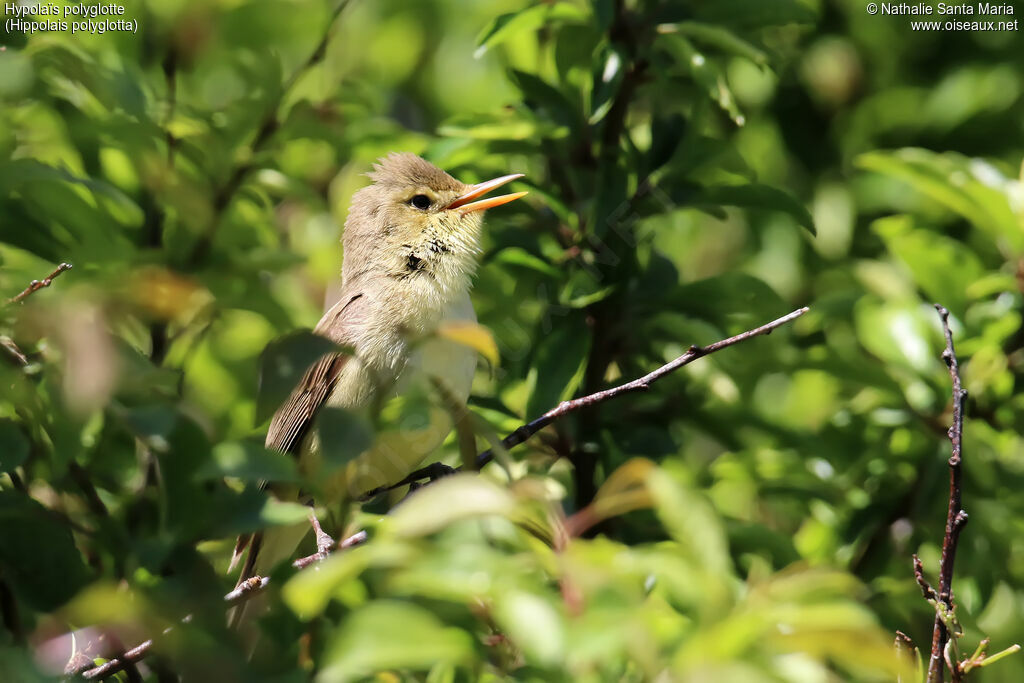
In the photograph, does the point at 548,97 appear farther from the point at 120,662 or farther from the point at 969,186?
the point at 120,662

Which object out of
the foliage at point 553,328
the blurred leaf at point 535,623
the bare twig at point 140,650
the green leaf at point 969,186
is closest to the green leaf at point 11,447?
the foliage at point 553,328

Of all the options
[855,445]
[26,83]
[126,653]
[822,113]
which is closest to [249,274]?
[26,83]

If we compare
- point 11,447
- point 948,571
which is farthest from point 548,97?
point 11,447

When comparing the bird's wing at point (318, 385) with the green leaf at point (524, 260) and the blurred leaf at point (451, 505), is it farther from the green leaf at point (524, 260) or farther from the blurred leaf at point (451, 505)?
the blurred leaf at point (451, 505)

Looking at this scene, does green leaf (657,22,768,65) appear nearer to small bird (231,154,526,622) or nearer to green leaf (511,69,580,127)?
green leaf (511,69,580,127)

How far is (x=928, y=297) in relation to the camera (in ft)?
11.3

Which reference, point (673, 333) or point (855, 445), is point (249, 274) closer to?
point (673, 333)

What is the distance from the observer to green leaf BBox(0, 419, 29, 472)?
5.19 feet

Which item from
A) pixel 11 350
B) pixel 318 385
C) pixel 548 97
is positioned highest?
pixel 548 97

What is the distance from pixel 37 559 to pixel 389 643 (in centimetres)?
75

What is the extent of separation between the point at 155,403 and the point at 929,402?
8.17 feet

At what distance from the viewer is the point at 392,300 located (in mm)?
3438

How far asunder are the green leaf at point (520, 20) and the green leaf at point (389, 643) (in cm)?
197

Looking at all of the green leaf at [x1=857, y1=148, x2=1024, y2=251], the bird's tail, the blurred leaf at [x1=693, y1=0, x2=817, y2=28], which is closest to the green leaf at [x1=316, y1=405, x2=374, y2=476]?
the bird's tail
